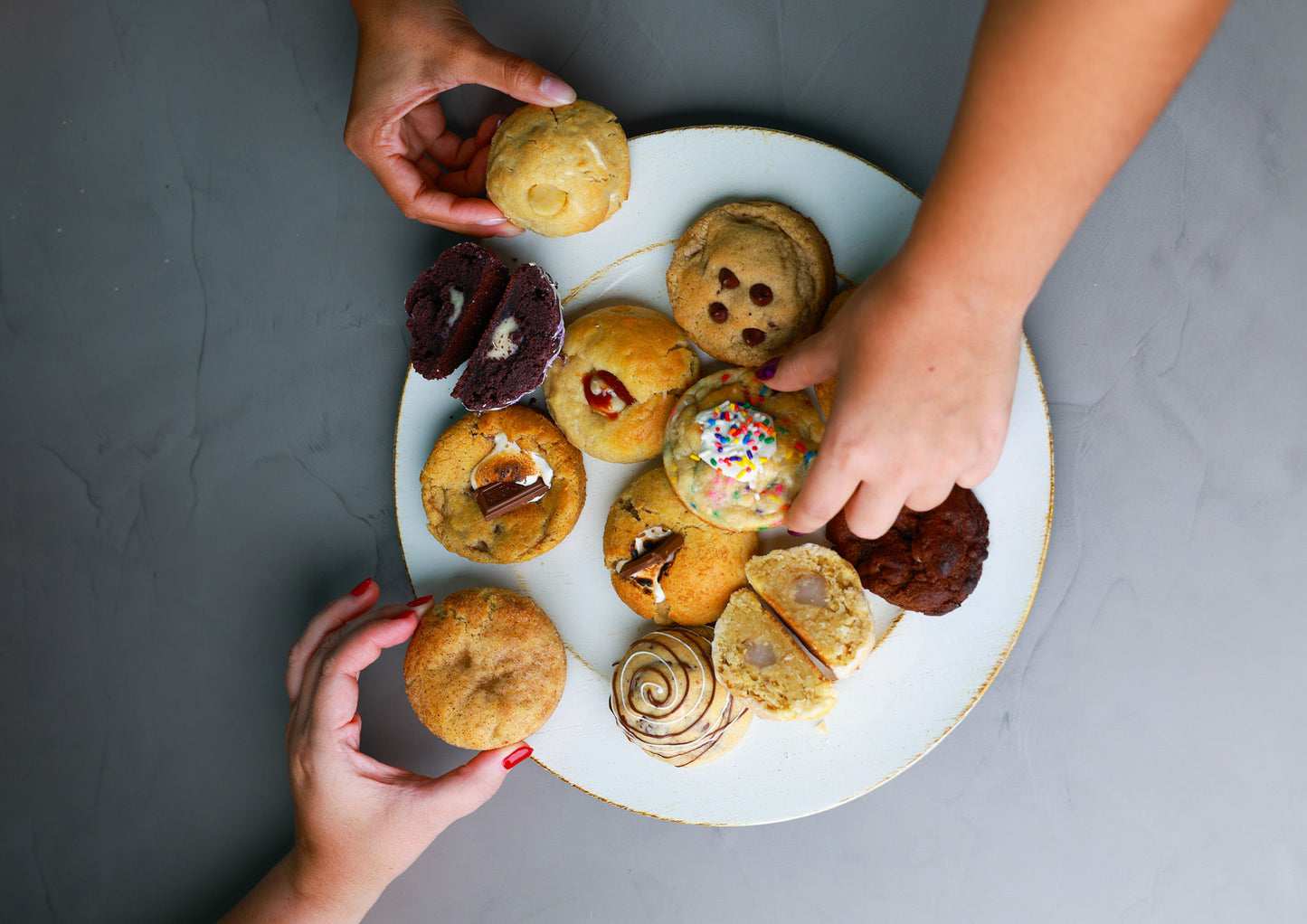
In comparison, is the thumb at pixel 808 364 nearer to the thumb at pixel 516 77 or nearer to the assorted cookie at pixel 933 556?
the assorted cookie at pixel 933 556

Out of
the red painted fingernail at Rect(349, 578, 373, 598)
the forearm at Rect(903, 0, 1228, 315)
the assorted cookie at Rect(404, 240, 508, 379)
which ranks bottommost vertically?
the red painted fingernail at Rect(349, 578, 373, 598)

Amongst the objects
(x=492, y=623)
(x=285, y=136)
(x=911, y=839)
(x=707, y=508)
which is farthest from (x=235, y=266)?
(x=911, y=839)

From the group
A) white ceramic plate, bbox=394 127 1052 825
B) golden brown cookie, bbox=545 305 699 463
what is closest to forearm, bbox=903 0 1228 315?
white ceramic plate, bbox=394 127 1052 825

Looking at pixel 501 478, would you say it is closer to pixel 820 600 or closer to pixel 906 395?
pixel 820 600

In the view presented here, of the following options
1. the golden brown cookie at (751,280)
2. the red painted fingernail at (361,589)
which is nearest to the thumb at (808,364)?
the golden brown cookie at (751,280)

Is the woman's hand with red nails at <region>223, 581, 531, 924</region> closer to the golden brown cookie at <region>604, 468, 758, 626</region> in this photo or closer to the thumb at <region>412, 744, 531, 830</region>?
the thumb at <region>412, 744, 531, 830</region>

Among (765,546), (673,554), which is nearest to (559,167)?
(673,554)

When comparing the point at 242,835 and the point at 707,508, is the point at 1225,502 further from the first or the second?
the point at 242,835
